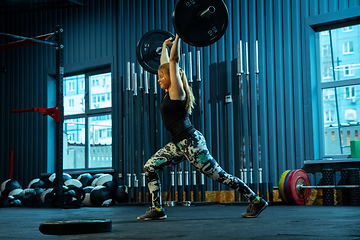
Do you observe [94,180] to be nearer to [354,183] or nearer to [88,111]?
[88,111]

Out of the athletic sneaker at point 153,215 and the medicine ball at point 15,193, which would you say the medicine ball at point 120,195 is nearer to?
the medicine ball at point 15,193

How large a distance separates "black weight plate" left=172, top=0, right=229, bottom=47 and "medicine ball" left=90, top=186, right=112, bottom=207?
3.29 metres

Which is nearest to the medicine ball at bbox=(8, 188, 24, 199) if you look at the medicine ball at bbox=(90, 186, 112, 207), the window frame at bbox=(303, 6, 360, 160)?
the medicine ball at bbox=(90, 186, 112, 207)

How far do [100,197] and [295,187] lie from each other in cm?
250

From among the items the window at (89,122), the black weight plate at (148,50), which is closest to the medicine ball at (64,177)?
the window at (89,122)

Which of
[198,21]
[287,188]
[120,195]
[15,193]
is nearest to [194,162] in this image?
[198,21]

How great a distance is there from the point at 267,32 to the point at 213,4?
2545mm

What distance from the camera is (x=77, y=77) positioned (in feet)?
25.0

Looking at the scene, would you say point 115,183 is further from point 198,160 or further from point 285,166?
point 198,160

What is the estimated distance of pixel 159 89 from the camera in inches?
252

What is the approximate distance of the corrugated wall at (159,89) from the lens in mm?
5309

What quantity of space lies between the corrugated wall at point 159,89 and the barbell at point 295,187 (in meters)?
0.39

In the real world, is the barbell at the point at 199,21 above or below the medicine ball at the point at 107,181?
above

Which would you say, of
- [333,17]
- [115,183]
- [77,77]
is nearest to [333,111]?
[333,17]
